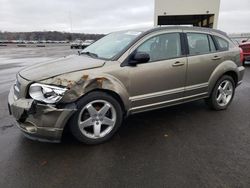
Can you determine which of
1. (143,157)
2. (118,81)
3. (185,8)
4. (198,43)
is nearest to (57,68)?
(118,81)

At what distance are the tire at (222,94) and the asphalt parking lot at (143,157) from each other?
1.95 feet

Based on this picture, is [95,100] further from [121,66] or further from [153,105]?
[153,105]

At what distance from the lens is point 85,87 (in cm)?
305

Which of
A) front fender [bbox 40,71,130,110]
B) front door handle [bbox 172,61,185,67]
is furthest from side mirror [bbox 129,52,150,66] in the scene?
front door handle [bbox 172,61,185,67]

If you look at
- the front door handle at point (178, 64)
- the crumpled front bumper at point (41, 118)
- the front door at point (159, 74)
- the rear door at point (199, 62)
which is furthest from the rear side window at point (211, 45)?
the crumpled front bumper at point (41, 118)

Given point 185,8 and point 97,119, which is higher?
point 185,8

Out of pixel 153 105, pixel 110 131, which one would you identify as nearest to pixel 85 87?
pixel 110 131

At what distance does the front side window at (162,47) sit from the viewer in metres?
3.74

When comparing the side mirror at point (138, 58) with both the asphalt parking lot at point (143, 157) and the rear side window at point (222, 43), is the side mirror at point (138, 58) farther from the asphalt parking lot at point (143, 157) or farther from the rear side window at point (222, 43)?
the rear side window at point (222, 43)

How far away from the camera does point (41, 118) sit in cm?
291

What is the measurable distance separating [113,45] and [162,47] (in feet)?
2.94

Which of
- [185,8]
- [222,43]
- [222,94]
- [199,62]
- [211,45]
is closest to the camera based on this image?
[199,62]

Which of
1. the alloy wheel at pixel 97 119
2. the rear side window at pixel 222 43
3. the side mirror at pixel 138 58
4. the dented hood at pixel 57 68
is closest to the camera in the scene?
the dented hood at pixel 57 68

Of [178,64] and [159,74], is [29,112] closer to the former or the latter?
[159,74]
